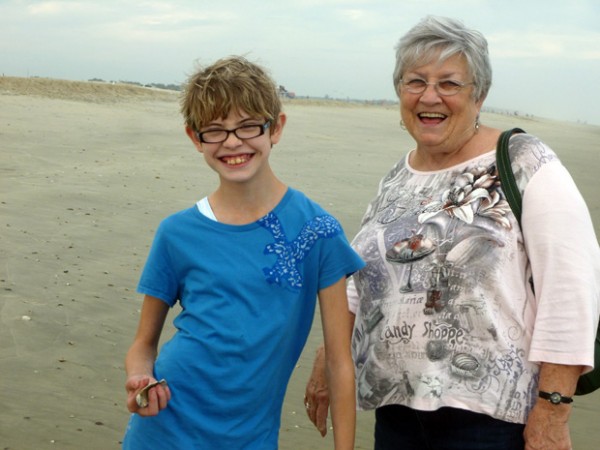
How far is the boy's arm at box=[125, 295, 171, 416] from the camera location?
2.30 m

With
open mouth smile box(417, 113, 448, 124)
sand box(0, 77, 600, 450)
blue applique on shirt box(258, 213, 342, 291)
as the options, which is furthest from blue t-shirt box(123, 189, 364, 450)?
sand box(0, 77, 600, 450)

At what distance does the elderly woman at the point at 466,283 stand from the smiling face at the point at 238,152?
0.58 m

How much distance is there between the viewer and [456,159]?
112 inches

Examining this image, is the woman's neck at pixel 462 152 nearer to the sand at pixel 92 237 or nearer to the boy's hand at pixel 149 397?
the boy's hand at pixel 149 397

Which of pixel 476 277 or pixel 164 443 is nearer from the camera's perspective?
pixel 164 443

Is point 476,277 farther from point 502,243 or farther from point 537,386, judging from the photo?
point 537,386

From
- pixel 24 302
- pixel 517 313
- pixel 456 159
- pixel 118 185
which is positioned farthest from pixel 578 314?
pixel 118 185

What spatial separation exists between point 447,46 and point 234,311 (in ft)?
3.56

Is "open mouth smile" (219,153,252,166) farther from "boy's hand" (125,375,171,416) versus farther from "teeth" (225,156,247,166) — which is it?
"boy's hand" (125,375,171,416)

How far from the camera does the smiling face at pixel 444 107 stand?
9.12 feet

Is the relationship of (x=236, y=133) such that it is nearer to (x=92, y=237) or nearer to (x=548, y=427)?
(x=548, y=427)

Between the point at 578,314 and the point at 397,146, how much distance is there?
54.0 ft

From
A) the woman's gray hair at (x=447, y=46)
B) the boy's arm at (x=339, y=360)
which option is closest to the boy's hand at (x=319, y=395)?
the boy's arm at (x=339, y=360)

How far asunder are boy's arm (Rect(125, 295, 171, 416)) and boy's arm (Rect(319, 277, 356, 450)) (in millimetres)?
474
